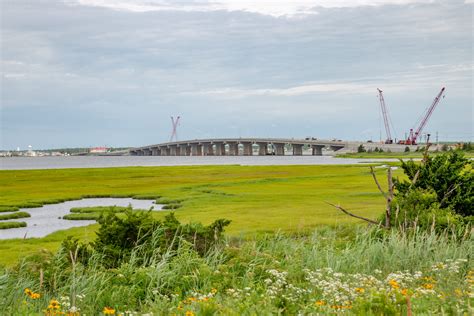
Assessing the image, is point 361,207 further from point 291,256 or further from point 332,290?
point 332,290

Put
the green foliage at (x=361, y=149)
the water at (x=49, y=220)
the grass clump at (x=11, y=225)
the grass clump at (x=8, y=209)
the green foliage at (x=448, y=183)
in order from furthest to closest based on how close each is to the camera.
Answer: the green foliage at (x=361, y=149), the grass clump at (x=8, y=209), the grass clump at (x=11, y=225), the water at (x=49, y=220), the green foliage at (x=448, y=183)

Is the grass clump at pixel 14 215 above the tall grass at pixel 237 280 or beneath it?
beneath

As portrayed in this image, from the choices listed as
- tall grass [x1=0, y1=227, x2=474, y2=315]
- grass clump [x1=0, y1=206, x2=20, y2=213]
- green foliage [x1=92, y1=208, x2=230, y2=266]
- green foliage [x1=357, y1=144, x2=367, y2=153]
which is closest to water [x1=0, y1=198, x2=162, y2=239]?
grass clump [x1=0, y1=206, x2=20, y2=213]

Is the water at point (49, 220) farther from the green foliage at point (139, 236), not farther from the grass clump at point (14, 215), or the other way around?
the green foliage at point (139, 236)

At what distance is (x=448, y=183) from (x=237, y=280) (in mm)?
9585

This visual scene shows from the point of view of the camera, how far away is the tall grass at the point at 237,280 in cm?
774

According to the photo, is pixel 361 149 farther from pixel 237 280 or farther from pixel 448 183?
pixel 237 280

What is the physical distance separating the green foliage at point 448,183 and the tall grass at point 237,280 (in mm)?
3945

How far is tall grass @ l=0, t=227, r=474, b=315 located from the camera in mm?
7743

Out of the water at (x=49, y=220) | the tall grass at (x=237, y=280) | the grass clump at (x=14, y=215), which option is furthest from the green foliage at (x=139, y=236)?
the grass clump at (x=14, y=215)

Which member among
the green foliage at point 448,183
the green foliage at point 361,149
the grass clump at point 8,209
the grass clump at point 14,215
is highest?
the green foliage at point 448,183

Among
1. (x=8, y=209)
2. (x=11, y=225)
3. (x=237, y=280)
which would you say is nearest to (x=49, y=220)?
(x=11, y=225)

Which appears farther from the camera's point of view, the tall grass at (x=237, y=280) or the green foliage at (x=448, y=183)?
the green foliage at (x=448, y=183)

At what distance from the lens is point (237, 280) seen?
1041 cm
